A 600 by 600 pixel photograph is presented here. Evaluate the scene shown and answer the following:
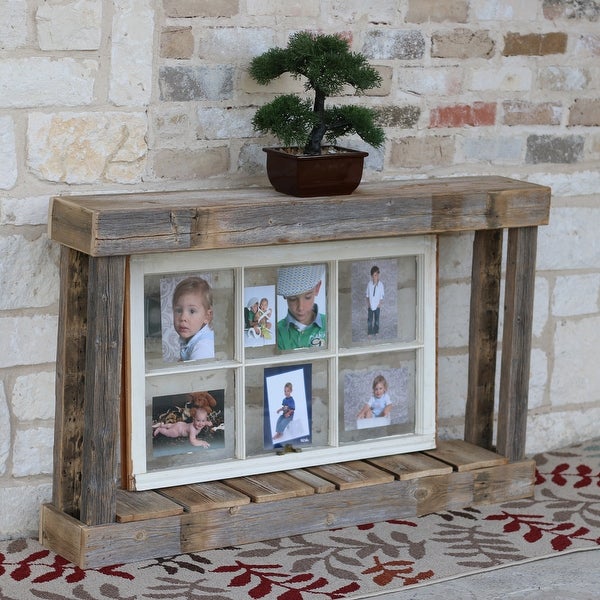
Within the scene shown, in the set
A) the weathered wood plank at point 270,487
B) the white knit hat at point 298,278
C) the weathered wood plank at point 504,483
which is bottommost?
the weathered wood plank at point 504,483

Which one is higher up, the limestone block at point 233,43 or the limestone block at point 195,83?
the limestone block at point 233,43

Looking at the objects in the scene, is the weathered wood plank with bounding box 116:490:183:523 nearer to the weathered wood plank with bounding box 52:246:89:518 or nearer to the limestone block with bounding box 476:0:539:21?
the weathered wood plank with bounding box 52:246:89:518

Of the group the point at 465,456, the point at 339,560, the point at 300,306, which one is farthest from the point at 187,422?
the point at 465,456

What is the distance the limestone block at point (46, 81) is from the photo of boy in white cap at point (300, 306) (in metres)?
0.80

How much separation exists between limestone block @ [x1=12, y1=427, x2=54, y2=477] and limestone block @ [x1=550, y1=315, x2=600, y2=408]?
1.84 meters

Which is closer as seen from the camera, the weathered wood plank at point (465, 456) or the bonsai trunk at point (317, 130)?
the bonsai trunk at point (317, 130)

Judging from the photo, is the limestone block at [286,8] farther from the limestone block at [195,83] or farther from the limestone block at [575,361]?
the limestone block at [575,361]

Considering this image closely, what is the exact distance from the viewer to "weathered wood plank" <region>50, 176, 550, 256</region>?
321 centimetres

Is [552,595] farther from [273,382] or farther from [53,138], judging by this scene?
[53,138]

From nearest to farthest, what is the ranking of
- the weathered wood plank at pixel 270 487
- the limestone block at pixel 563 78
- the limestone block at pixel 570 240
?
the weathered wood plank at pixel 270 487
the limestone block at pixel 563 78
the limestone block at pixel 570 240

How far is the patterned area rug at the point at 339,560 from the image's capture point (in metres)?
3.25

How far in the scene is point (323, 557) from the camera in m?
3.48

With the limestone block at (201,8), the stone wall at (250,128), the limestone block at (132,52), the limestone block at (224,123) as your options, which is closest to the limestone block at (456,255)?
the stone wall at (250,128)

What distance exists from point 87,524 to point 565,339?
6.28ft
